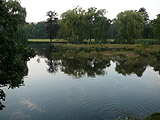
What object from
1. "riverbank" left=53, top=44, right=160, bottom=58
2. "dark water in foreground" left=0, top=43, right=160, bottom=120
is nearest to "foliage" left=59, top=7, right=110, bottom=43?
"riverbank" left=53, top=44, right=160, bottom=58

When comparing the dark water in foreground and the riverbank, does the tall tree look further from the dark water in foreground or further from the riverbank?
the dark water in foreground

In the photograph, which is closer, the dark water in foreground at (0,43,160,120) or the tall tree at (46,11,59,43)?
the dark water in foreground at (0,43,160,120)

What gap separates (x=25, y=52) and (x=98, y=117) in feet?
16.5

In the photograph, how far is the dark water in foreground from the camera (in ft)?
30.6

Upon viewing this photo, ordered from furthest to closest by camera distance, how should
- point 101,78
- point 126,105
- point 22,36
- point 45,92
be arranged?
point 22,36
point 101,78
point 45,92
point 126,105

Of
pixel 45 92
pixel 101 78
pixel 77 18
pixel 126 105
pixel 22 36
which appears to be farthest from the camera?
pixel 77 18

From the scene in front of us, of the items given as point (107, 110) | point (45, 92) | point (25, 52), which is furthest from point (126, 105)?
point (25, 52)

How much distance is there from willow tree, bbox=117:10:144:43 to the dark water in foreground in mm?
37930

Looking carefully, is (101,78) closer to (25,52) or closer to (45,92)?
(45,92)

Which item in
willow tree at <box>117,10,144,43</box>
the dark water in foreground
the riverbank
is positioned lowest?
the dark water in foreground

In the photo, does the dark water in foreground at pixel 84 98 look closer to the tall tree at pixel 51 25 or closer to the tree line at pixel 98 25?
the tree line at pixel 98 25

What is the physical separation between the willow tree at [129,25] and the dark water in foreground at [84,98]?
3793cm

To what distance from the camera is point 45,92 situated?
12.9 m

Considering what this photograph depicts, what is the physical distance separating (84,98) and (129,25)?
45.3 metres
